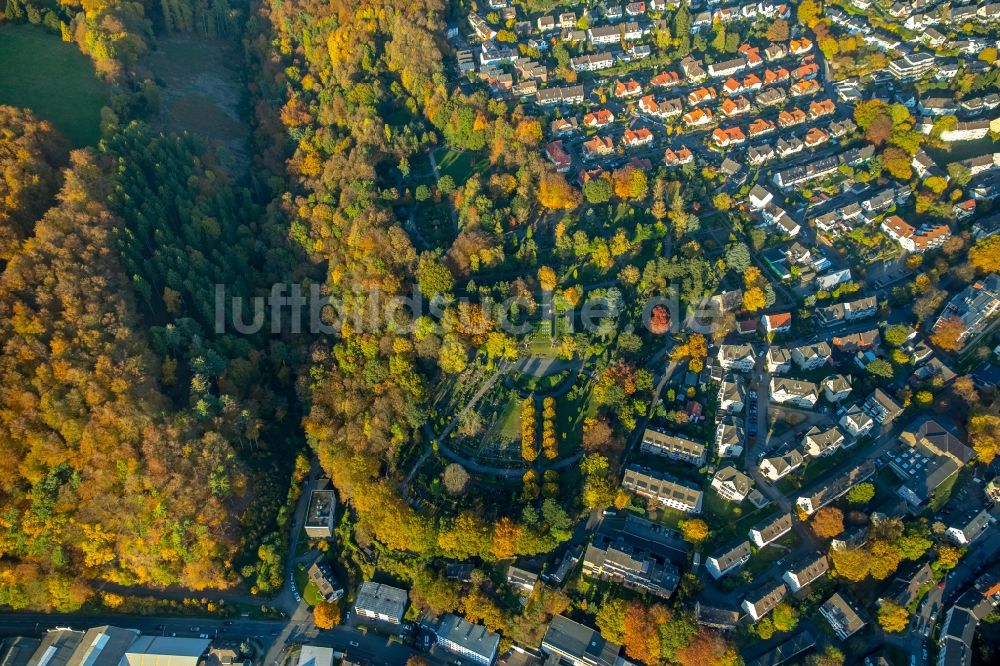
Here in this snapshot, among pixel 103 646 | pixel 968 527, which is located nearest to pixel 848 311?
pixel 968 527

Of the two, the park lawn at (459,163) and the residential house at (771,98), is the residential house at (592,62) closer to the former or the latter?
the residential house at (771,98)

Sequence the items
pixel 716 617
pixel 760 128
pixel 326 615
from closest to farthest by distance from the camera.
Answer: pixel 716 617 → pixel 326 615 → pixel 760 128

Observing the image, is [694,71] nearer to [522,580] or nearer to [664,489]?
[664,489]

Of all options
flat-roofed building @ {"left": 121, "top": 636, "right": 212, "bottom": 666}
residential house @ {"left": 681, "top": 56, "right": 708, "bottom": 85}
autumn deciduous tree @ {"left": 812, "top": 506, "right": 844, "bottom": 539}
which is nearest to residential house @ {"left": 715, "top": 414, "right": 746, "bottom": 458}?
autumn deciduous tree @ {"left": 812, "top": 506, "right": 844, "bottom": 539}

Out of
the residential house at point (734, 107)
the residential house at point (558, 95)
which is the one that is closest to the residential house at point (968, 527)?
the residential house at point (734, 107)

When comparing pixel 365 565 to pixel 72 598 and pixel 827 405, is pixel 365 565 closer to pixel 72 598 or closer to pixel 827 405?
pixel 72 598

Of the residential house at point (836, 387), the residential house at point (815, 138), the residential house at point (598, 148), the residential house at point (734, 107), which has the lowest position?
the residential house at point (836, 387)

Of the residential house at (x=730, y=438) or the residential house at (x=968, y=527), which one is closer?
the residential house at (x=968, y=527)
